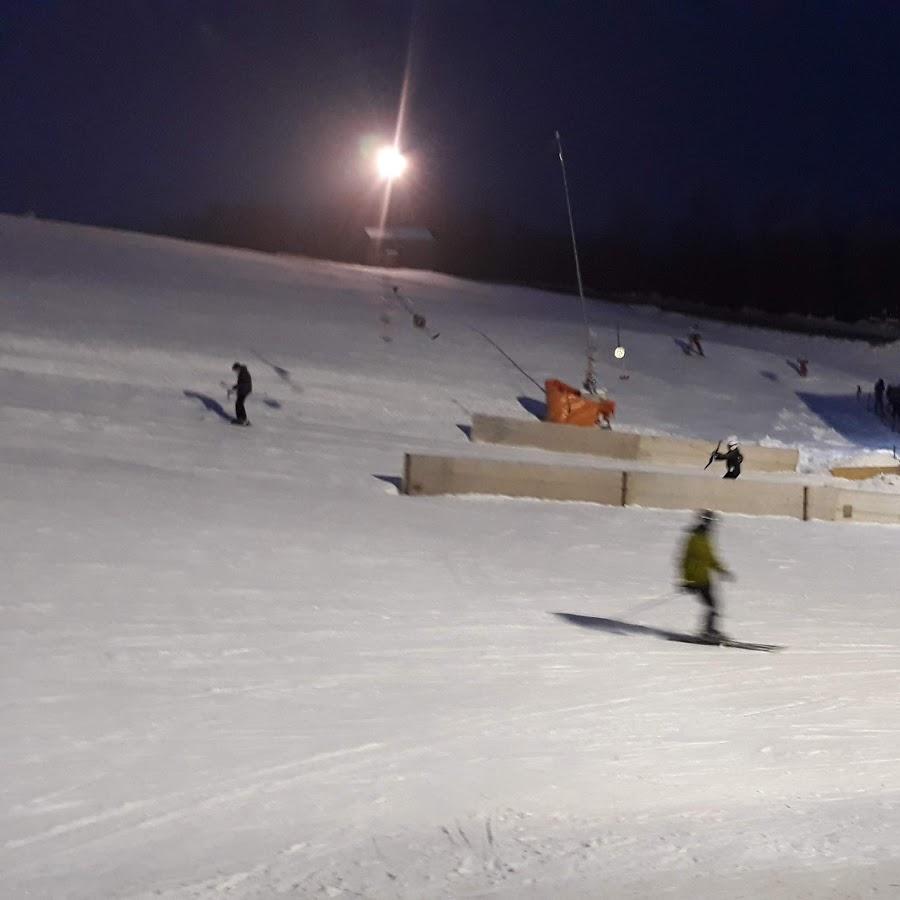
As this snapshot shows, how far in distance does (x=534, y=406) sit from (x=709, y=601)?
68.6 feet

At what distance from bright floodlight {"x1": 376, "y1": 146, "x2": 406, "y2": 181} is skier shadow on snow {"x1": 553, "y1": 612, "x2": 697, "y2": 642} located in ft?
115

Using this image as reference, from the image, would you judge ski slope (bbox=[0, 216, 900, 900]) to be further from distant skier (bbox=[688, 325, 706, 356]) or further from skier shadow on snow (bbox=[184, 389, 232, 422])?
distant skier (bbox=[688, 325, 706, 356])

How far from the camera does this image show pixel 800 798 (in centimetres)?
885

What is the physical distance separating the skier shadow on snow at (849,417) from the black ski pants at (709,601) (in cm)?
2555

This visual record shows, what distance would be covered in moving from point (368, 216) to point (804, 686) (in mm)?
71096

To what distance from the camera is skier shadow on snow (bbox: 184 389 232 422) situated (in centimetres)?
2633

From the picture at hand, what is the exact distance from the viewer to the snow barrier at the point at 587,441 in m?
28.8

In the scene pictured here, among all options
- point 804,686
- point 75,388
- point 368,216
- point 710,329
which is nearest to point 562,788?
point 804,686

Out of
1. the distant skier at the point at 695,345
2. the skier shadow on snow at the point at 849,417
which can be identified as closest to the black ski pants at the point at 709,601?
the skier shadow on snow at the point at 849,417

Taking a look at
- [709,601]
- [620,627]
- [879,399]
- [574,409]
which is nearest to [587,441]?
[574,409]

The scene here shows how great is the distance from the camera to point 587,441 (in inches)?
1150

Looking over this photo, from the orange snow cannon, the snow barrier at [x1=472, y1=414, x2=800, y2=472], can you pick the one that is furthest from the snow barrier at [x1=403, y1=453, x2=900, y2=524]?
the orange snow cannon

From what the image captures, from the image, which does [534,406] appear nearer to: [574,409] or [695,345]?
[574,409]

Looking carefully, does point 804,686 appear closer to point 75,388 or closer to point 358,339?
point 75,388
